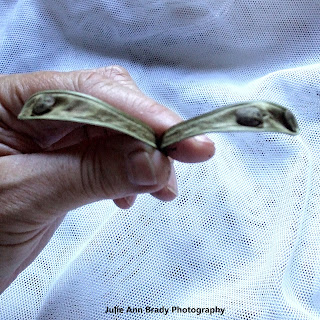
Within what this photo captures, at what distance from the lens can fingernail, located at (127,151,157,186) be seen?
508mm

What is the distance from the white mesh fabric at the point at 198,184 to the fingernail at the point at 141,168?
29 cm

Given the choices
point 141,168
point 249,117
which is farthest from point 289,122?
point 141,168

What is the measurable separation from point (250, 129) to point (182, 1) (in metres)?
0.60

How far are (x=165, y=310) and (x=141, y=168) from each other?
349 mm

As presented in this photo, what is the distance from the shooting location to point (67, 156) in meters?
0.54

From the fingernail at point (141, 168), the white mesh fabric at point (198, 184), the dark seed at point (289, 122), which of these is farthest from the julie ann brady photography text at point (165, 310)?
the dark seed at point (289, 122)

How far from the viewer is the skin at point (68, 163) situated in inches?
20.9

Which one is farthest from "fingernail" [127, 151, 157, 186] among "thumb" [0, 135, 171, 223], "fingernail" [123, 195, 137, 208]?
"fingernail" [123, 195, 137, 208]

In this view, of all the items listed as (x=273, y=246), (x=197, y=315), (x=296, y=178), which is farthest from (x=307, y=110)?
(x=197, y=315)

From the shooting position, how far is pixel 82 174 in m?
0.54

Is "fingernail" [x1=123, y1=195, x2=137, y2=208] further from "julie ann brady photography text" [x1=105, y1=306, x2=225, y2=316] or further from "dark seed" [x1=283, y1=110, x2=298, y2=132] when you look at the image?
"dark seed" [x1=283, y1=110, x2=298, y2=132]

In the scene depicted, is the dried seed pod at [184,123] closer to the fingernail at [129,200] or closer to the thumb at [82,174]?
the thumb at [82,174]

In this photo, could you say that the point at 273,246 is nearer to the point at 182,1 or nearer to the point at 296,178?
the point at 296,178

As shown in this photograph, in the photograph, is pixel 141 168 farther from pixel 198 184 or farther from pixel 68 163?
pixel 198 184
